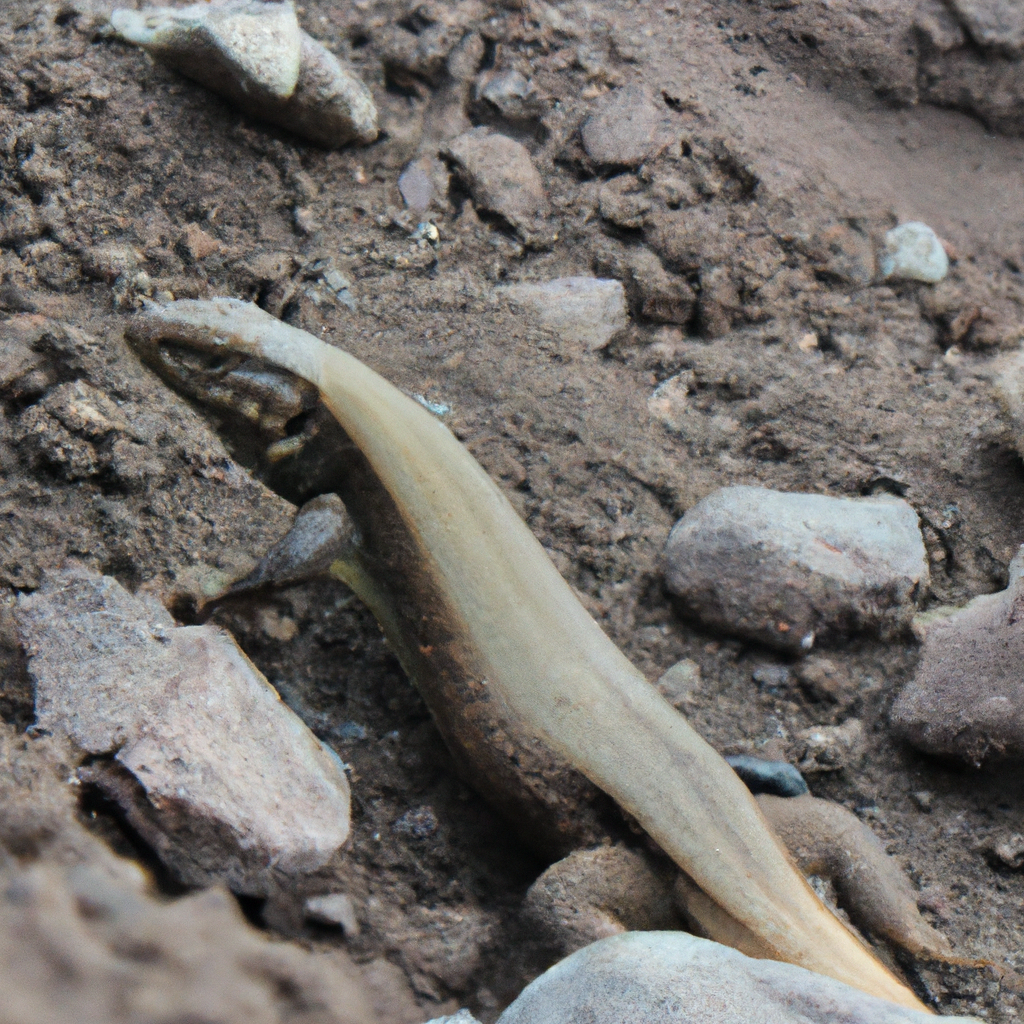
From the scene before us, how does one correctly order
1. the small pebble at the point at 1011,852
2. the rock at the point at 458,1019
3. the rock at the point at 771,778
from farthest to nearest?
the rock at the point at 771,778
the small pebble at the point at 1011,852
the rock at the point at 458,1019

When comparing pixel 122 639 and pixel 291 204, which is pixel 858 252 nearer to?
pixel 291 204

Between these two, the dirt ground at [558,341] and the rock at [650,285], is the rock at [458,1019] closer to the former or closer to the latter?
the dirt ground at [558,341]

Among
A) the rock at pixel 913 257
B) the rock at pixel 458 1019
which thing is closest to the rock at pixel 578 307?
the rock at pixel 913 257

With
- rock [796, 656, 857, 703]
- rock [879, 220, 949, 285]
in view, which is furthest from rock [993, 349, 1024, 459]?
rock [796, 656, 857, 703]

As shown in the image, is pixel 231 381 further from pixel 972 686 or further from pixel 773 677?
pixel 972 686

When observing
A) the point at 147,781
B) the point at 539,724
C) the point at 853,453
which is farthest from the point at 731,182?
the point at 147,781

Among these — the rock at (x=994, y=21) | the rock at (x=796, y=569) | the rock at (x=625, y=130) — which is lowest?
the rock at (x=796, y=569)
